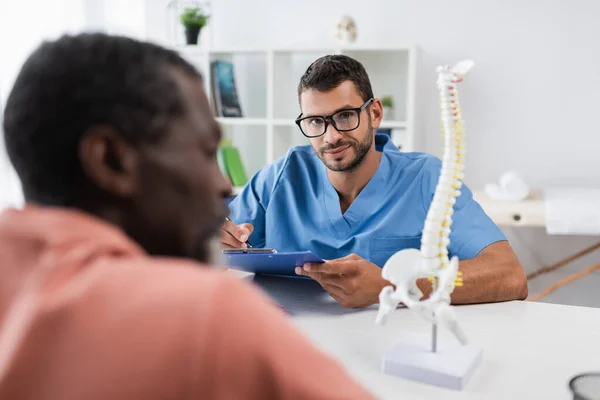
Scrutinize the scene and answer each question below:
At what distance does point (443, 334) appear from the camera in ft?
3.60

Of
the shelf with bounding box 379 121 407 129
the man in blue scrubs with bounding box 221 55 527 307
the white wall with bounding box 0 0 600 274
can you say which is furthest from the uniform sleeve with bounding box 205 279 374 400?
the white wall with bounding box 0 0 600 274

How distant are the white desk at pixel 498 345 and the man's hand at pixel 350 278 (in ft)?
0.12

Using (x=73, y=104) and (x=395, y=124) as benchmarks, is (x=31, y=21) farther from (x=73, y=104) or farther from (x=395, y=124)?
(x=73, y=104)

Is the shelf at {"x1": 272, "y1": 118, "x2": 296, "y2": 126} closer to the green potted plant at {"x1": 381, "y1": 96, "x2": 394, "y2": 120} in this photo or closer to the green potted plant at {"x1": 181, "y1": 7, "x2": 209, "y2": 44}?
the green potted plant at {"x1": 381, "y1": 96, "x2": 394, "y2": 120}

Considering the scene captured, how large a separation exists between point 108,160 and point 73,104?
5 cm

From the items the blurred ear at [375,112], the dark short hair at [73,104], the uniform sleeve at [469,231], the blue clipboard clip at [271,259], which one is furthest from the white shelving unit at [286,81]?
the dark short hair at [73,104]

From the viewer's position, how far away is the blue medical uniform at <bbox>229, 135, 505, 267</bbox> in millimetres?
1513

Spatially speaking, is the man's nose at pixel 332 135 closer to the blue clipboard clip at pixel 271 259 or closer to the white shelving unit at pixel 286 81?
the blue clipboard clip at pixel 271 259

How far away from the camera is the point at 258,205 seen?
180 cm

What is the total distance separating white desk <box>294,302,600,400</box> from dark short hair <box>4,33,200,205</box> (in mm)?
582

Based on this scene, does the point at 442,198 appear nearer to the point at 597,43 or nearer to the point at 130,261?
the point at 130,261

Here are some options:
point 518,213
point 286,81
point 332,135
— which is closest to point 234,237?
point 332,135

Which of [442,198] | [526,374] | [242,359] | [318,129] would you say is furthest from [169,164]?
[318,129]

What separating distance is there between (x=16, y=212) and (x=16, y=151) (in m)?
0.06
